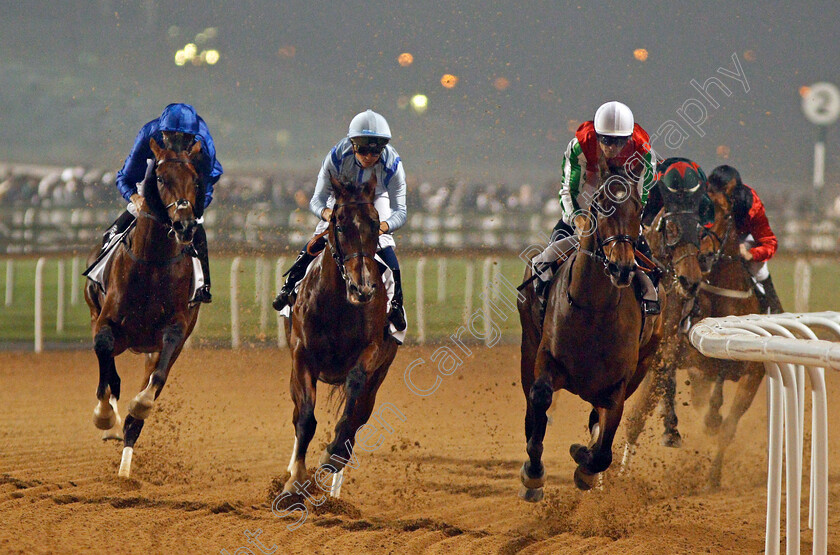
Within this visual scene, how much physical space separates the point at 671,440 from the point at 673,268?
1172 mm

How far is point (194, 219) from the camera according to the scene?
451cm

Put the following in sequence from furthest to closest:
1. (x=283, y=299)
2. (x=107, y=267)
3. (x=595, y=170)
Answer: (x=107, y=267) < (x=283, y=299) < (x=595, y=170)

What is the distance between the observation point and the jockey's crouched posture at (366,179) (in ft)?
Result: 14.7

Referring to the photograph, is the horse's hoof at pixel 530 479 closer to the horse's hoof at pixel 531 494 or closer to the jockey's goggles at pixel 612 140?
the horse's hoof at pixel 531 494

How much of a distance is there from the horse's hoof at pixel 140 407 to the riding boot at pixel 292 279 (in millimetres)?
864

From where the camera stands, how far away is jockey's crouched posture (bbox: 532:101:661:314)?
160 inches

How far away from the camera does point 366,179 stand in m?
4.35

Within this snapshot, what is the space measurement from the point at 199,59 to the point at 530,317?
19.8 meters

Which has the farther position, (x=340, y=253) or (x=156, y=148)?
(x=156, y=148)

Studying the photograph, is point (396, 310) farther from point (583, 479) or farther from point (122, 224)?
point (122, 224)

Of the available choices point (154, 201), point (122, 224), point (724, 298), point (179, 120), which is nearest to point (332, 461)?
point (154, 201)

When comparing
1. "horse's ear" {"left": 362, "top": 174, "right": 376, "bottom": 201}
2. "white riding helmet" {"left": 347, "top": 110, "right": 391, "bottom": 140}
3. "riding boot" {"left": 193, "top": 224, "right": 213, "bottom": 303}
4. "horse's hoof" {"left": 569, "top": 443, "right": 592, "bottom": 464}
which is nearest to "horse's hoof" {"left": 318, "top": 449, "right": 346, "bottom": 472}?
"horse's hoof" {"left": 569, "top": 443, "right": 592, "bottom": 464}

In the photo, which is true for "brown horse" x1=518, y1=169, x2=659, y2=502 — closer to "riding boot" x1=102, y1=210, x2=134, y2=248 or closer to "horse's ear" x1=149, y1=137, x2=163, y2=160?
"horse's ear" x1=149, y1=137, x2=163, y2=160

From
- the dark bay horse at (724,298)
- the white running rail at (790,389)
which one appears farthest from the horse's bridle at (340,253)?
the dark bay horse at (724,298)
